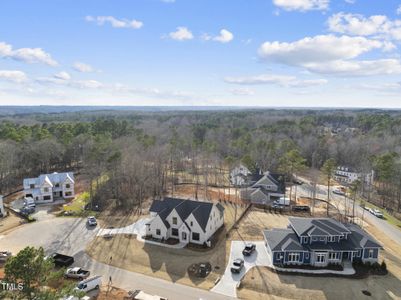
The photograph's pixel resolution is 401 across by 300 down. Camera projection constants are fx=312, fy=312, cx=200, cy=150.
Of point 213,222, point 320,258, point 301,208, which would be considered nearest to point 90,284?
point 213,222

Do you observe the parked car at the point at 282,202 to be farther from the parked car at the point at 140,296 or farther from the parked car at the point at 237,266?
the parked car at the point at 140,296

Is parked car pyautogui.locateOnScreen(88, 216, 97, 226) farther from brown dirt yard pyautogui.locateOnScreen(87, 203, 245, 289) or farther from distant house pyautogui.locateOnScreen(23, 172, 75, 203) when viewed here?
distant house pyautogui.locateOnScreen(23, 172, 75, 203)

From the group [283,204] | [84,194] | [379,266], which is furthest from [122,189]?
[379,266]

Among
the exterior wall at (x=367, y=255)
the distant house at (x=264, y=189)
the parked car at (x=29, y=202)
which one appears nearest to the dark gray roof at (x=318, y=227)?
the exterior wall at (x=367, y=255)

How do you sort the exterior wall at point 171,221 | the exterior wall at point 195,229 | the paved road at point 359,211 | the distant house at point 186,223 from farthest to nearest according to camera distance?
the paved road at point 359,211
the exterior wall at point 171,221
the distant house at point 186,223
the exterior wall at point 195,229

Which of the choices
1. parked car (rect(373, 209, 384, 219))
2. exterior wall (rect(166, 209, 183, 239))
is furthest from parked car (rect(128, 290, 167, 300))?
parked car (rect(373, 209, 384, 219))

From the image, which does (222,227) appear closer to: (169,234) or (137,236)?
(169,234)
